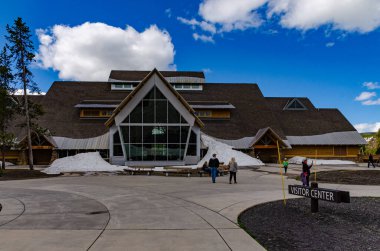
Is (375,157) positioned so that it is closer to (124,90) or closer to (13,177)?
(124,90)

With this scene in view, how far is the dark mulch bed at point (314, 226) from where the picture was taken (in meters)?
6.93

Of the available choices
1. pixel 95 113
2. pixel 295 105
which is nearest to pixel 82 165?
pixel 95 113

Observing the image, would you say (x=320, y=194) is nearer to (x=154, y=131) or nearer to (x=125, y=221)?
(x=125, y=221)

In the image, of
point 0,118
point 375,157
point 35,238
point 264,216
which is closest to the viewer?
point 35,238

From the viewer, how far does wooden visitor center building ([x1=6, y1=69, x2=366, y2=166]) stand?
36.9 metres

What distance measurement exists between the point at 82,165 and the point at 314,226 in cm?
2774

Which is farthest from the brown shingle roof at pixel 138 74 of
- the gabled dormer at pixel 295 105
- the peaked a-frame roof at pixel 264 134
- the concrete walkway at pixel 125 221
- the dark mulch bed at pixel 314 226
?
the dark mulch bed at pixel 314 226

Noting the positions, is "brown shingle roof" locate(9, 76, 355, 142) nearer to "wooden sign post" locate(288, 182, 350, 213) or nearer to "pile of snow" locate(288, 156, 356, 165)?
"pile of snow" locate(288, 156, 356, 165)

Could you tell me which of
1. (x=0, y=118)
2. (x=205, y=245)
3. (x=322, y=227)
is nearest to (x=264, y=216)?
(x=322, y=227)

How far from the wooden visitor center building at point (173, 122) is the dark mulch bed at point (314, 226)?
26318mm

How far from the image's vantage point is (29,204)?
38.1ft

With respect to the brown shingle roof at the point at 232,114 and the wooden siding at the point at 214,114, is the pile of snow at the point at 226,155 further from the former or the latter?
the wooden siding at the point at 214,114

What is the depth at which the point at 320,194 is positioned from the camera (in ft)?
30.6

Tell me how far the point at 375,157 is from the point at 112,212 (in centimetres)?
4710
